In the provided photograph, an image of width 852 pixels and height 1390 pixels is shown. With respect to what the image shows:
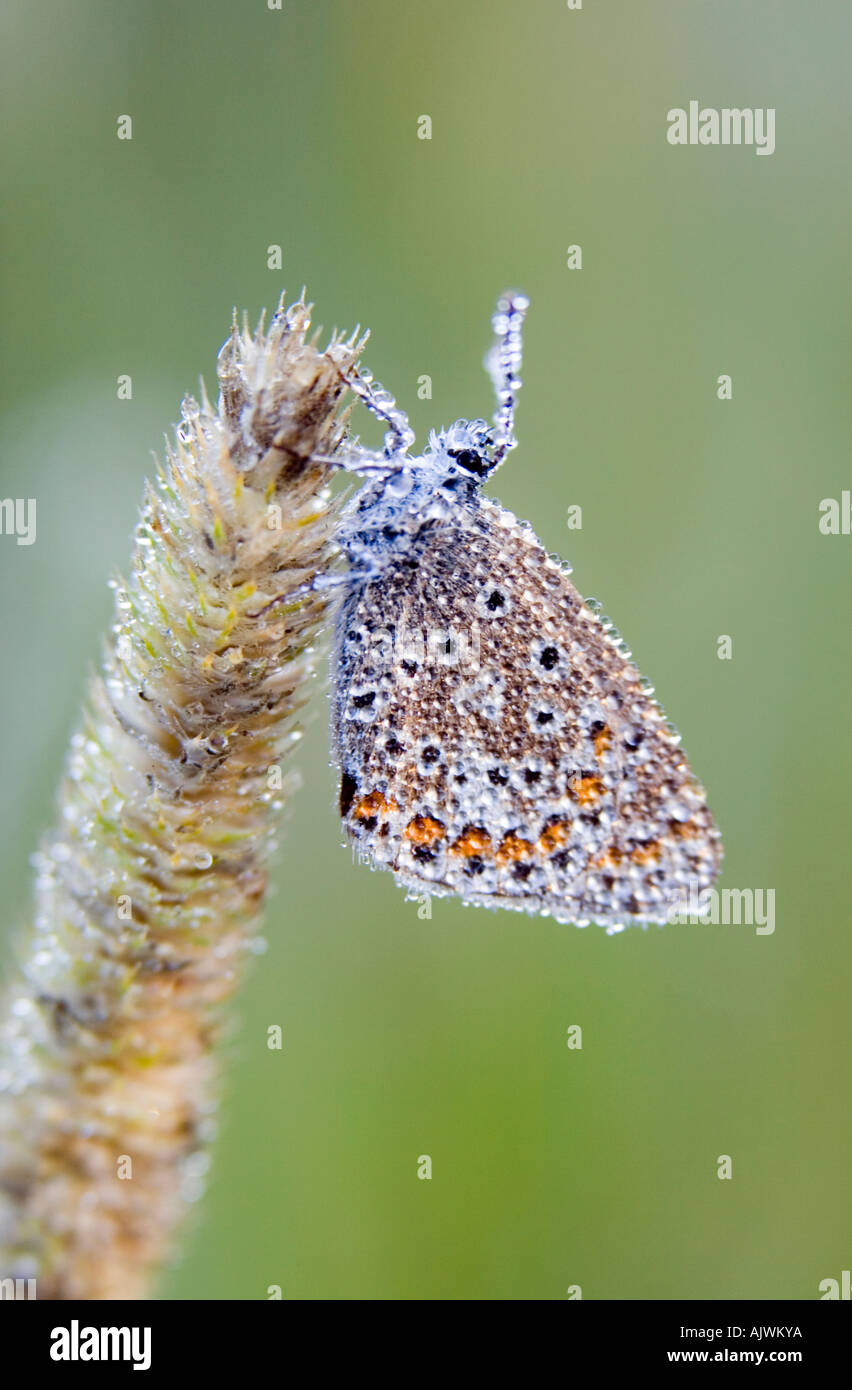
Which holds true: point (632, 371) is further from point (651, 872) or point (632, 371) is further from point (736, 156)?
point (651, 872)

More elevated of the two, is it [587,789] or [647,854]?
[587,789]

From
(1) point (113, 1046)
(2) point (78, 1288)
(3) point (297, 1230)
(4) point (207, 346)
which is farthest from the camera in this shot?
(4) point (207, 346)

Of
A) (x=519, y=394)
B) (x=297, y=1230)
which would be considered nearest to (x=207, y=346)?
(x=519, y=394)

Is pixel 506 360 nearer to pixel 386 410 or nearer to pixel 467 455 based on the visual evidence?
pixel 467 455

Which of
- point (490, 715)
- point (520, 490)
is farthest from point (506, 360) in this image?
point (520, 490)

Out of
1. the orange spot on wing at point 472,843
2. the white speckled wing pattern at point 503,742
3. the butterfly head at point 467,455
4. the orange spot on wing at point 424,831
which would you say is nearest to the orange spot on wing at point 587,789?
the white speckled wing pattern at point 503,742

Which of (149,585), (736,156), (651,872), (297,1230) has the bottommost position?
(297,1230)

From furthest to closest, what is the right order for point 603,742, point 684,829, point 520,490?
point 520,490
point 603,742
point 684,829
